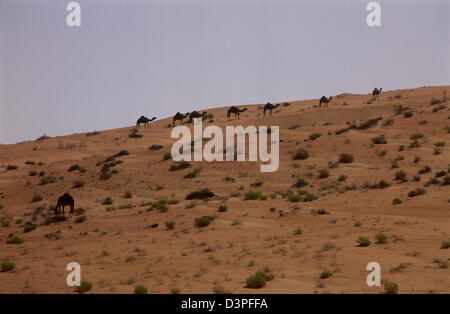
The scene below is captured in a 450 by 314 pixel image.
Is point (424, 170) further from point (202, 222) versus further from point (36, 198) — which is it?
point (36, 198)

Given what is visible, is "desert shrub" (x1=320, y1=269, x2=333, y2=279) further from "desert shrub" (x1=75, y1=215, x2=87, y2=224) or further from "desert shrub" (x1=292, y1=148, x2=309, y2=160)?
"desert shrub" (x1=292, y1=148, x2=309, y2=160)

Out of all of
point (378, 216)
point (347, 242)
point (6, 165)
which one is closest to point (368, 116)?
point (6, 165)

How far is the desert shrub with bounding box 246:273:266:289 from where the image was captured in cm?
1253

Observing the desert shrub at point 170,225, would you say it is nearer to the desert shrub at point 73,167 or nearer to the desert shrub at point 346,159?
the desert shrub at point 346,159

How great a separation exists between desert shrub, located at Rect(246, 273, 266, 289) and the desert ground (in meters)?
0.14

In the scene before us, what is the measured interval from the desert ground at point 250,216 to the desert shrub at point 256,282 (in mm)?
142

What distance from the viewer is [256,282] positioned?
41.2ft

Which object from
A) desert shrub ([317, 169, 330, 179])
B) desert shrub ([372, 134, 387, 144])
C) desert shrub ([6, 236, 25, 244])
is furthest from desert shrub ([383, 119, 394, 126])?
desert shrub ([6, 236, 25, 244])

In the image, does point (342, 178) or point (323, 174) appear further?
point (323, 174)

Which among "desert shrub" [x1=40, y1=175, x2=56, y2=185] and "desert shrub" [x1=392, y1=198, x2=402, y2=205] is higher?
"desert shrub" [x1=40, y1=175, x2=56, y2=185]

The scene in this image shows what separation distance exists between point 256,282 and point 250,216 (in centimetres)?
945

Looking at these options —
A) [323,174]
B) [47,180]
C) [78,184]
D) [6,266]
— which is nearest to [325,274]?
[6,266]

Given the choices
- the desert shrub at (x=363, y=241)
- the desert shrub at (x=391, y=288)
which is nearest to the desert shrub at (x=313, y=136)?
the desert shrub at (x=363, y=241)

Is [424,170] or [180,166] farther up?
[180,166]
